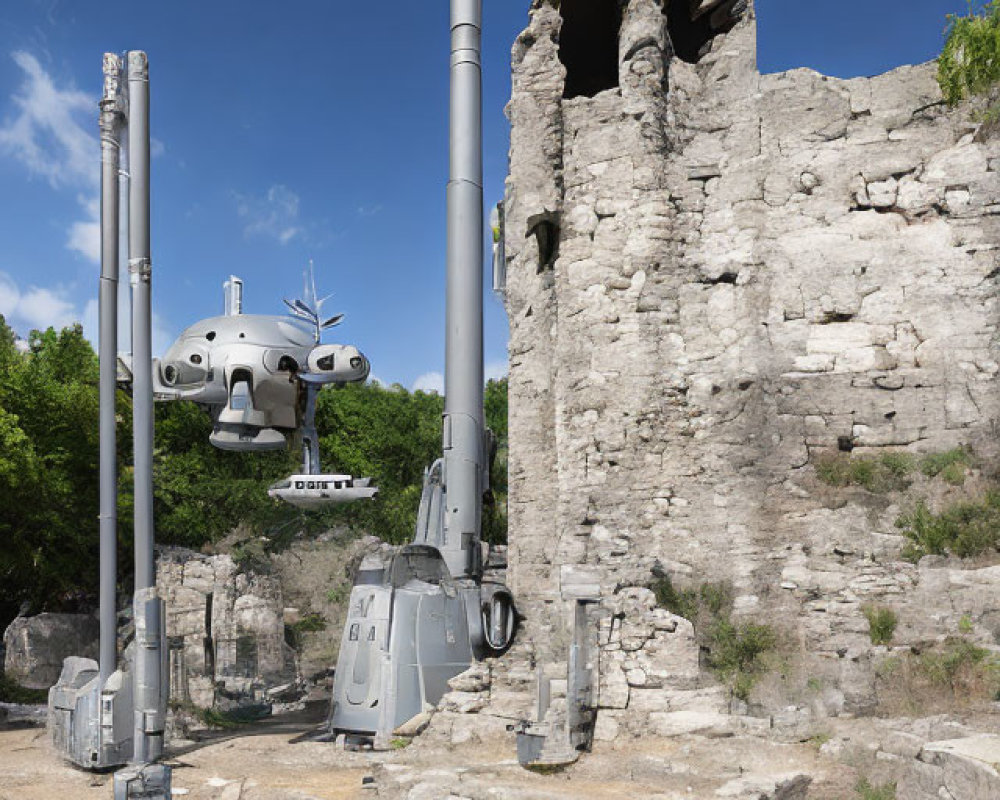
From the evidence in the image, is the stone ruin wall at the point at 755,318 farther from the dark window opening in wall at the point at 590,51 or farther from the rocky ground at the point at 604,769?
the dark window opening in wall at the point at 590,51

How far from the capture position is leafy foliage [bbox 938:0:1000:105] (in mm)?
11016

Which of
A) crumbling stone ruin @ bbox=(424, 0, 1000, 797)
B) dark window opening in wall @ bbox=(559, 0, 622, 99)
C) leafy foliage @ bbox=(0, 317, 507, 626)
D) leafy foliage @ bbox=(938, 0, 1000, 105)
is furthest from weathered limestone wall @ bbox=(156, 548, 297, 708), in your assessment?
leafy foliage @ bbox=(938, 0, 1000, 105)

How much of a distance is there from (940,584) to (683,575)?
255cm

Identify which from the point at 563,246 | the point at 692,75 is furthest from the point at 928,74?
the point at 563,246

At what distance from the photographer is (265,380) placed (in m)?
10.4

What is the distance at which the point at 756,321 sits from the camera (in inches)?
443

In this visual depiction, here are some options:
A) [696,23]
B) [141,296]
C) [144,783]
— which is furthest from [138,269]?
[696,23]

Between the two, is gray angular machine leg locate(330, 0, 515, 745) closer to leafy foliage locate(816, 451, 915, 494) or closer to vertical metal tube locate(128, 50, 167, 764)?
vertical metal tube locate(128, 50, 167, 764)

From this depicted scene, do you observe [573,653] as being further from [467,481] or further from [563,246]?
[563,246]

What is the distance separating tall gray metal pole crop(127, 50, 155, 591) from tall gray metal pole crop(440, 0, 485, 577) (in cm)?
434

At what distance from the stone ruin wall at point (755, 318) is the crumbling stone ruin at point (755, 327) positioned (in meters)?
0.02

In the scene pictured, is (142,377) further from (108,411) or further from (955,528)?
(955,528)

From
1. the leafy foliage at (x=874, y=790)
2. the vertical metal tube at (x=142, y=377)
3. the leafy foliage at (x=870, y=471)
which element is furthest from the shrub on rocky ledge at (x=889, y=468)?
the vertical metal tube at (x=142, y=377)

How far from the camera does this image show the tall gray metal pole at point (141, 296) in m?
8.09
